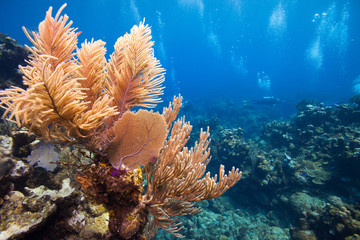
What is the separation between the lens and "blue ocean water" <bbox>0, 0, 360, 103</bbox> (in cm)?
6353

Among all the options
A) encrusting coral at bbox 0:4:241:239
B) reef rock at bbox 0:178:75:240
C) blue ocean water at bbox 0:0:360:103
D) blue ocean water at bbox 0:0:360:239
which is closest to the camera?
reef rock at bbox 0:178:75:240

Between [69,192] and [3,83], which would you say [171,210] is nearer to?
[69,192]

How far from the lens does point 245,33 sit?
310 ft

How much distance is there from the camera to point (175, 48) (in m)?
114

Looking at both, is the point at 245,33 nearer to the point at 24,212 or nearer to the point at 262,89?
the point at 262,89

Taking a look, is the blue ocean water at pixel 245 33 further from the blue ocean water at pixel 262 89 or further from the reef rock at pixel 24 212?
the reef rock at pixel 24 212

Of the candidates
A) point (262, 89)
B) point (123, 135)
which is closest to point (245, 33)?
point (262, 89)

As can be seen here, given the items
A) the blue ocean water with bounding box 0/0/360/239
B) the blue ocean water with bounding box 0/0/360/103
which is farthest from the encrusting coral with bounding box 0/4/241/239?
the blue ocean water with bounding box 0/0/360/103

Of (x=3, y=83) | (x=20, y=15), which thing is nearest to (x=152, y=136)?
(x=3, y=83)

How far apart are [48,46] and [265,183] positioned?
9.91 metres

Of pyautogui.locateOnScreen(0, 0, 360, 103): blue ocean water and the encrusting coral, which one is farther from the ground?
pyautogui.locateOnScreen(0, 0, 360, 103): blue ocean water

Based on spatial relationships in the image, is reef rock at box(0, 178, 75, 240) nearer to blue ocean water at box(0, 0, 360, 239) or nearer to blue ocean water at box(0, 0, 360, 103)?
blue ocean water at box(0, 0, 360, 239)

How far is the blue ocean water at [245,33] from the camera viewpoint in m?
63.5

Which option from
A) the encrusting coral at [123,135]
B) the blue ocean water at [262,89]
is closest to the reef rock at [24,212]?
the encrusting coral at [123,135]
